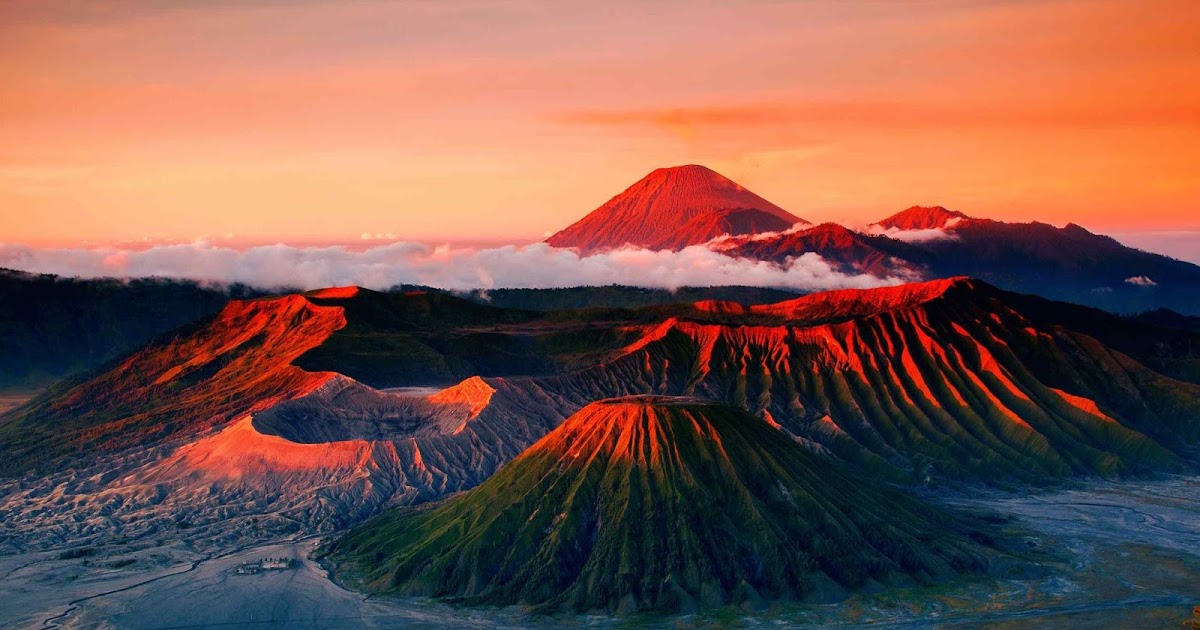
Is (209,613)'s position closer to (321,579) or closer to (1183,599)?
(321,579)

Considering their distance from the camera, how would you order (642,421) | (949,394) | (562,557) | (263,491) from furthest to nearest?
(949,394), (263,491), (642,421), (562,557)

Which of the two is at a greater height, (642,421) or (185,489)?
(642,421)

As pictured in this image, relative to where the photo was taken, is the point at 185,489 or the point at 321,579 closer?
the point at 321,579

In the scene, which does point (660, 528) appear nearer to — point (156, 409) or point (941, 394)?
point (941, 394)

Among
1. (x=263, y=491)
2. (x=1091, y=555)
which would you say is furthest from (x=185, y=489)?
(x=1091, y=555)

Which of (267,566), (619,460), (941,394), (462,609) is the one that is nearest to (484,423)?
(619,460)

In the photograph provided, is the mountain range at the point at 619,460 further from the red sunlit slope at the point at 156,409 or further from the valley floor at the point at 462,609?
the valley floor at the point at 462,609

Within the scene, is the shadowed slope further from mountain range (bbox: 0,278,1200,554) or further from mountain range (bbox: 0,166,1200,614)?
mountain range (bbox: 0,278,1200,554)
